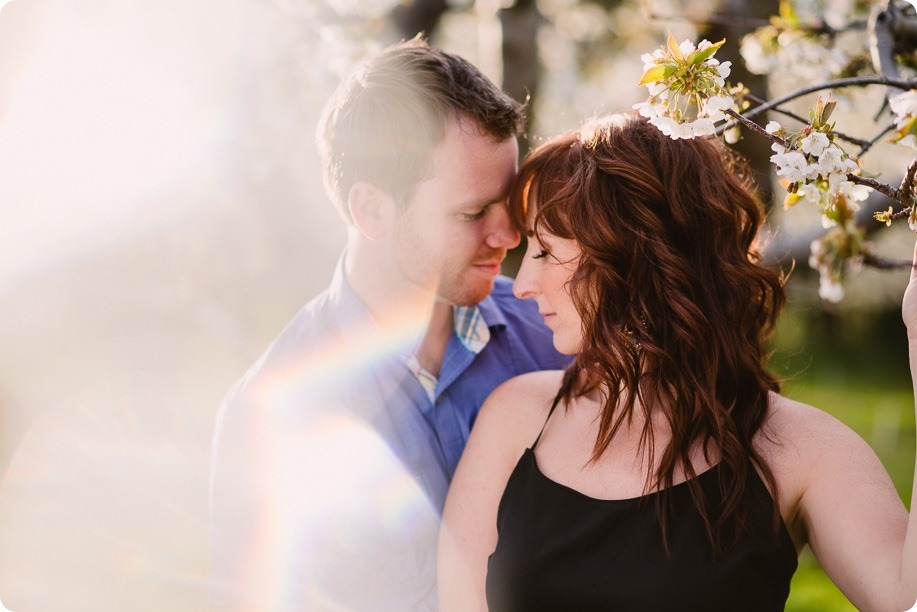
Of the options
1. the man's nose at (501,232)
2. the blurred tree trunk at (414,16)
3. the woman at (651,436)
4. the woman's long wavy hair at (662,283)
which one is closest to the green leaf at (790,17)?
the woman at (651,436)

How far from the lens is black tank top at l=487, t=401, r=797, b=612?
5.89 ft

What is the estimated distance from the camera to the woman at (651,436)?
1795mm

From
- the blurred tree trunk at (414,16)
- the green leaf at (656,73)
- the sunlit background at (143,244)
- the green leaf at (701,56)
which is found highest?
the green leaf at (701,56)

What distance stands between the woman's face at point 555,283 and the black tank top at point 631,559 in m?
0.38

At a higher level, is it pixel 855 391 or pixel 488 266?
pixel 488 266

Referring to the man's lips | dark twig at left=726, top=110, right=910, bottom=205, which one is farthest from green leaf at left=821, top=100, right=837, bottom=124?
the man's lips

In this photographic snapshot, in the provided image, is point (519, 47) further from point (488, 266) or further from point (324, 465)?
point (324, 465)

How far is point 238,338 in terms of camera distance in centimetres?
603

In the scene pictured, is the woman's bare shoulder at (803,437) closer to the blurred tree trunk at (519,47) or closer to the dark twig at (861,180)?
the dark twig at (861,180)

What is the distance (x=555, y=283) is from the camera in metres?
2.11

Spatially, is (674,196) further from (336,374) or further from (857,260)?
(336,374)

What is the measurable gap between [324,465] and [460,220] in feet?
2.78

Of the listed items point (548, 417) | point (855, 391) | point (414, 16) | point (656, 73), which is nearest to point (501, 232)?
point (548, 417)

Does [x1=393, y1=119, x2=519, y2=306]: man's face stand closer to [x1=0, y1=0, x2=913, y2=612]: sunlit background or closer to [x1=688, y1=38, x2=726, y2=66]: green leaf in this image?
[x1=0, y1=0, x2=913, y2=612]: sunlit background
